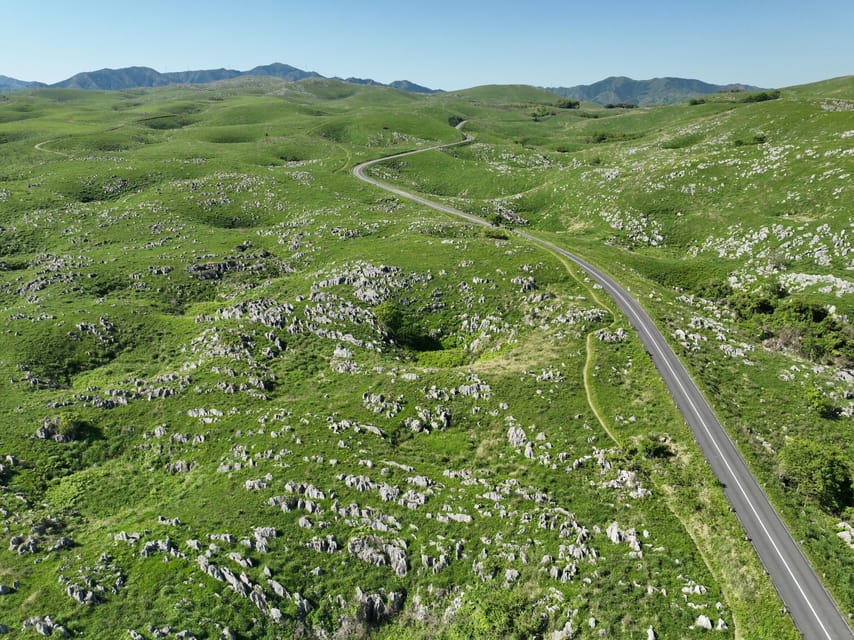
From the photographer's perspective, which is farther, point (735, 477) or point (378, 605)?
point (735, 477)

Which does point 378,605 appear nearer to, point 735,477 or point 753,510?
point 753,510

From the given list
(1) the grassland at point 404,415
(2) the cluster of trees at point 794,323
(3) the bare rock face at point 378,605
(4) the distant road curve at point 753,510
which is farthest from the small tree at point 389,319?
(2) the cluster of trees at point 794,323

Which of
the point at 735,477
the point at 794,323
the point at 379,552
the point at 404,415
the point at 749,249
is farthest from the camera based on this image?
the point at 749,249

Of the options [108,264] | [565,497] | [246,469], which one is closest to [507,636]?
[565,497]

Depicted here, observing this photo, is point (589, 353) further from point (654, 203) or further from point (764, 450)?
point (654, 203)

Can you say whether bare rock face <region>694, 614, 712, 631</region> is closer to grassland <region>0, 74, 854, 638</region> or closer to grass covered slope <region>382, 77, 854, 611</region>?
grassland <region>0, 74, 854, 638</region>

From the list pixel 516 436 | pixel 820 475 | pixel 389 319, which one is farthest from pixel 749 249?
pixel 389 319
